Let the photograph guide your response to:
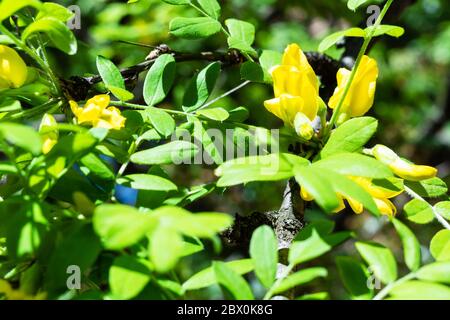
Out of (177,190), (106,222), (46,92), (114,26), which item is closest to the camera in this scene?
(106,222)

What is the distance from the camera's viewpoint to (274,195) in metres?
2.53

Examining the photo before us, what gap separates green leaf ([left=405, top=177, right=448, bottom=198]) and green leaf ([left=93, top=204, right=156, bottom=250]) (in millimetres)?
488

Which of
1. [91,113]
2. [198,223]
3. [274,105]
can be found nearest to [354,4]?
[274,105]

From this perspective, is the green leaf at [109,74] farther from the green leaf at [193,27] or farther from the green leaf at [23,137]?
the green leaf at [23,137]

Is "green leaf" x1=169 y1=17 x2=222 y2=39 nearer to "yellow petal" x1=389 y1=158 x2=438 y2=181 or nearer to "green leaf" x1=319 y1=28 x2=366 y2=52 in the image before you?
"green leaf" x1=319 y1=28 x2=366 y2=52

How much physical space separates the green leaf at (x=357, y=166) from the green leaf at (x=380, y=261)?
8cm

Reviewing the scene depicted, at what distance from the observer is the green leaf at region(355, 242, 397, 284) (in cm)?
64

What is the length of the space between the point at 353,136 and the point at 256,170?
0.63ft

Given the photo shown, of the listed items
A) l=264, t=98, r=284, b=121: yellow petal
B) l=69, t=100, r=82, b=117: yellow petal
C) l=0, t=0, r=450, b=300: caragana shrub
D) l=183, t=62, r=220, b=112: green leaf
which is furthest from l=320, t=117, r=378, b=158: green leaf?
l=69, t=100, r=82, b=117: yellow petal

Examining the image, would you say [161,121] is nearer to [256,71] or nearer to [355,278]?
[256,71]

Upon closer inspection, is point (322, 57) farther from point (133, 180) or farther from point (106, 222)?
point (106, 222)
